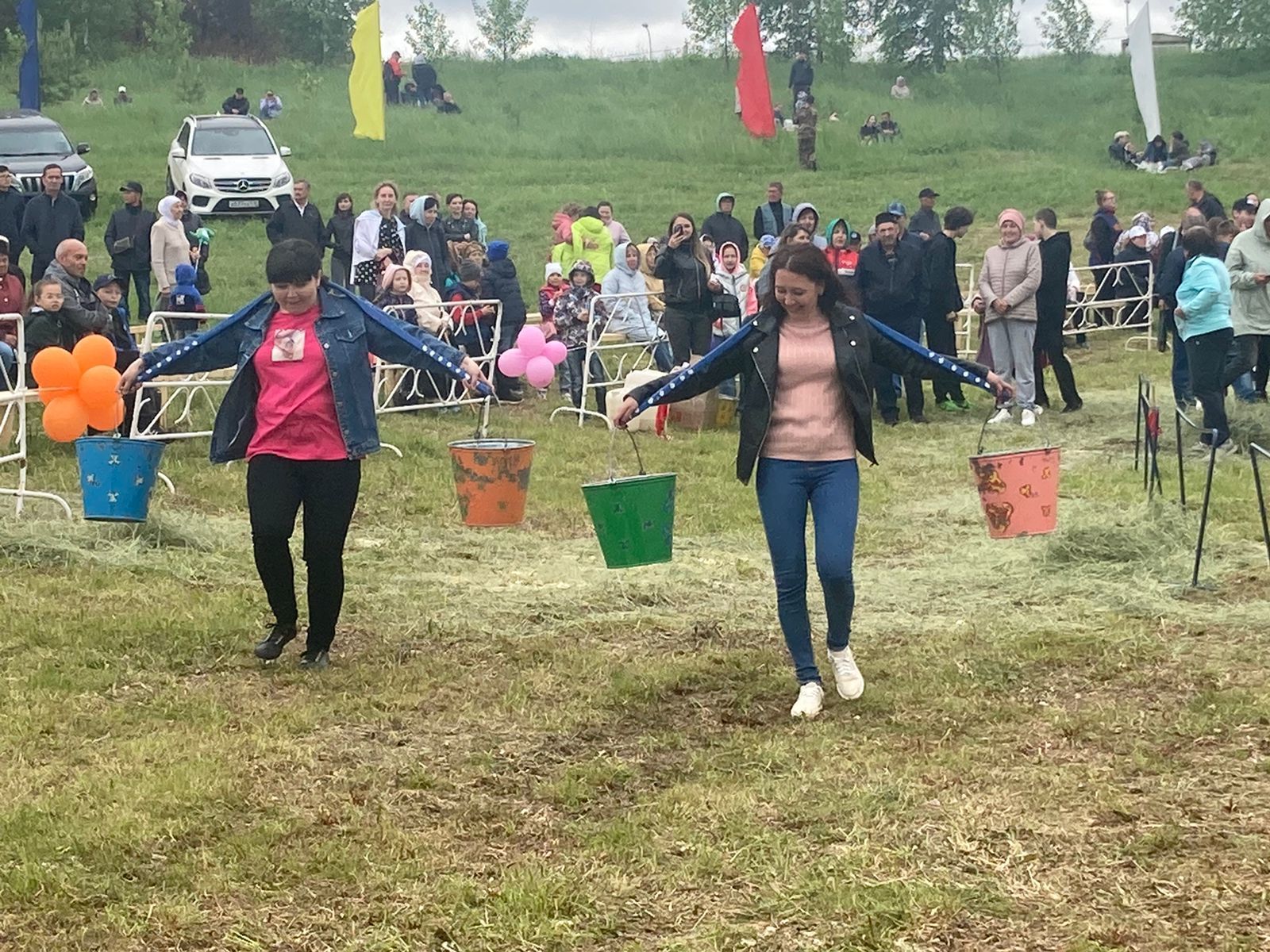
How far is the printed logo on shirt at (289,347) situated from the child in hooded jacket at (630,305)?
31.1 feet

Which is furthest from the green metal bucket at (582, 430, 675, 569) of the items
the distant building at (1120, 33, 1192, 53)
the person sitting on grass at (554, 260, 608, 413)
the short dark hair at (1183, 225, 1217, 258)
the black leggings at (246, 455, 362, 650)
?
the distant building at (1120, 33, 1192, 53)

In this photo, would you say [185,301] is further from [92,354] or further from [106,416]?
[106,416]

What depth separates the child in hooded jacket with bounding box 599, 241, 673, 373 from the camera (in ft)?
53.1

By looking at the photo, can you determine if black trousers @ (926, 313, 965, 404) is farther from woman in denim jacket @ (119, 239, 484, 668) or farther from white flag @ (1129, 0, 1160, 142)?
white flag @ (1129, 0, 1160, 142)

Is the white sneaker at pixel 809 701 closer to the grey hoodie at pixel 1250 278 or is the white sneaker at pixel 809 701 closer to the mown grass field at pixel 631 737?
the mown grass field at pixel 631 737

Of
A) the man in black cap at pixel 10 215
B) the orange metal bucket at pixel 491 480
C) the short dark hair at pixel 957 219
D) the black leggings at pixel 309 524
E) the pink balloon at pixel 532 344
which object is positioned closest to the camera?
the black leggings at pixel 309 524

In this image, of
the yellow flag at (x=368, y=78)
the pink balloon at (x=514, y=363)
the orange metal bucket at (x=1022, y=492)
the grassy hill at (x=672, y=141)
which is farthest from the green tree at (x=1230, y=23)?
the orange metal bucket at (x=1022, y=492)

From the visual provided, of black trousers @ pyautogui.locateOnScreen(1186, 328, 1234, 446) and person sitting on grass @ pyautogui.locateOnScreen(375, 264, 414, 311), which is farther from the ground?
person sitting on grass @ pyautogui.locateOnScreen(375, 264, 414, 311)

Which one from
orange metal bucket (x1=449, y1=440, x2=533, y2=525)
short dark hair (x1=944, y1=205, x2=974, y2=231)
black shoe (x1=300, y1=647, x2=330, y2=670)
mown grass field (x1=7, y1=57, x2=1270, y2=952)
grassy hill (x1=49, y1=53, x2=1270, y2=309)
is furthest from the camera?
grassy hill (x1=49, y1=53, x2=1270, y2=309)

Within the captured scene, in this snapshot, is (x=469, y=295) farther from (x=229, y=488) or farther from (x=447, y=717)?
(x=447, y=717)

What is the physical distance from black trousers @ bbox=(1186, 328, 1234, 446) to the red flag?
17194mm

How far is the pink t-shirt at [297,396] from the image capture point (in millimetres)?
6656

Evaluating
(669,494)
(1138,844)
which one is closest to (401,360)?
(669,494)

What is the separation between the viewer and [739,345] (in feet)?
20.5
